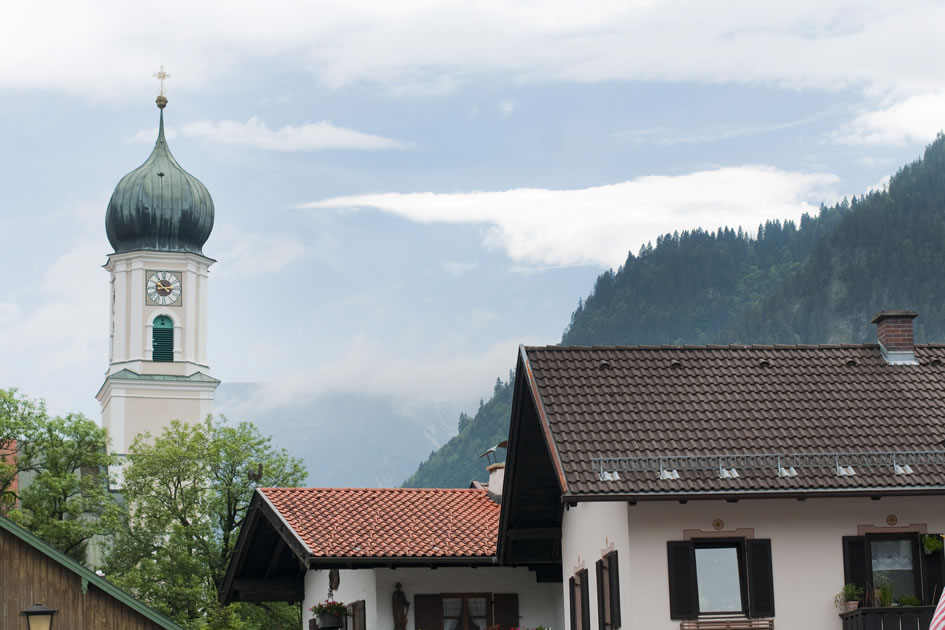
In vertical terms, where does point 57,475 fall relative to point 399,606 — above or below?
above

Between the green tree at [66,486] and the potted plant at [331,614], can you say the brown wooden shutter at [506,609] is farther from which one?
the green tree at [66,486]

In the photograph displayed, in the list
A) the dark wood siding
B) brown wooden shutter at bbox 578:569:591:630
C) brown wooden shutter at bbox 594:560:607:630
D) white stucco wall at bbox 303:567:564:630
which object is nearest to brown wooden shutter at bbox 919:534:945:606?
brown wooden shutter at bbox 594:560:607:630

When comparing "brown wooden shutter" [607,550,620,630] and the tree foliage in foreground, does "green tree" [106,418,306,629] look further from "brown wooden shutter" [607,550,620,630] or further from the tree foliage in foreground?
"brown wooden shutter" [607,550,620,630]

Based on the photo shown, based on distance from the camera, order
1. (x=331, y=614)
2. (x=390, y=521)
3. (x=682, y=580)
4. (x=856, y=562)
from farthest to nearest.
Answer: (x=331, y=614) → (x=390, y=521) → (x=856, y=562) → (x=682, y=580)

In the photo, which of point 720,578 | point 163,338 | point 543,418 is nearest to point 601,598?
point 720,578

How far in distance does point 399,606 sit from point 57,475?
31.4 metres

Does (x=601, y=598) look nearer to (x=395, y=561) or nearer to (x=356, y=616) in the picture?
(x=395, y=561)

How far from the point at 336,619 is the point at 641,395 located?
30.4 feet

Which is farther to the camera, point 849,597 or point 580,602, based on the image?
point 580,602

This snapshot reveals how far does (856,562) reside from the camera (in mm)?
23000

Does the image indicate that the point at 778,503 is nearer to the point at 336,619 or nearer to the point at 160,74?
the point at 336,619

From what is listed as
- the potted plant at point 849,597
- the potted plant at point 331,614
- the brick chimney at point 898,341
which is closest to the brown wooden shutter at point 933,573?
the potted plant at point 849,597

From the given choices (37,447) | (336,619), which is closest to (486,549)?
(336,619)

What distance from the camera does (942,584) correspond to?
22953mm
